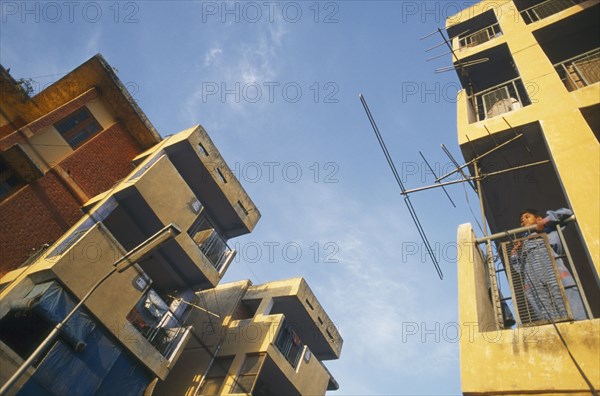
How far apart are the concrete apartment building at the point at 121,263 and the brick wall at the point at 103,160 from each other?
0.15 ft

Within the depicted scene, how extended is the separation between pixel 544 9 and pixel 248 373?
16.6 meters

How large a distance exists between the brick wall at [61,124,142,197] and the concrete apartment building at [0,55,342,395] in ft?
0.15

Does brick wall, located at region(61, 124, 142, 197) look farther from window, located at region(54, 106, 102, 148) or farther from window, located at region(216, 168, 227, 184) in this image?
window, located at region(216, 168, 227, 184)

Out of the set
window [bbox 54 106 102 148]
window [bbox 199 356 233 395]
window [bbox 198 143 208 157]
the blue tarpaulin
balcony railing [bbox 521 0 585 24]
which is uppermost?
balcony railing [bbox 521 0 585 24]

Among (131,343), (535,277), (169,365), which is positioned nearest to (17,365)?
(131,343)

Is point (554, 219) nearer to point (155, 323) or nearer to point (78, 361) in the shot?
point (78, 361)

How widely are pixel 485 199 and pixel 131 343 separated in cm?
1090

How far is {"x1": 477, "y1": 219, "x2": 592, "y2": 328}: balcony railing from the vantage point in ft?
16.3

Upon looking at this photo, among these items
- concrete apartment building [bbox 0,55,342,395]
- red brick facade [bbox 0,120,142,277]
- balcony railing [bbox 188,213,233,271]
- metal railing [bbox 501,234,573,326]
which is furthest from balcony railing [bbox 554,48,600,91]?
red brick facade [bbox 0,120,142,277]

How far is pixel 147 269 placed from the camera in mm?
14359

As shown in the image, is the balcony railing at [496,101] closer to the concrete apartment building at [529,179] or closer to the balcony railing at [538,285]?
the concrete apartment building at [529,179]

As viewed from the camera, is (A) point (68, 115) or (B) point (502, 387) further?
(A) point (68, 115)

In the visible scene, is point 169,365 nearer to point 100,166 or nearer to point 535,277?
point 100,166

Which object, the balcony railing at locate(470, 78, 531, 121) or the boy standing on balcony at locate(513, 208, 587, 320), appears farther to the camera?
the balcony railing at locate(470, 78, 531, 121)
